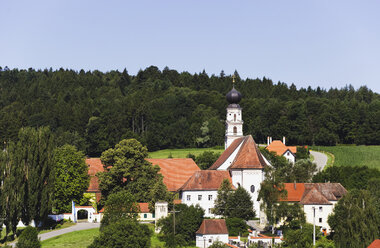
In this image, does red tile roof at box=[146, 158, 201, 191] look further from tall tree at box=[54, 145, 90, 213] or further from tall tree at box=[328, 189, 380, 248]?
tall tree at box=[328, 189, 380, 248]

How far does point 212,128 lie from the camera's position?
128 meters

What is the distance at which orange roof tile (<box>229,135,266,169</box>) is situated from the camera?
69356 millimetres

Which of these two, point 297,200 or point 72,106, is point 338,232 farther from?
point 72,106

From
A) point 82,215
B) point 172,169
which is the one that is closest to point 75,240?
point 82,215

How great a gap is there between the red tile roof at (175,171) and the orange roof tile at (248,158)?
10177mm

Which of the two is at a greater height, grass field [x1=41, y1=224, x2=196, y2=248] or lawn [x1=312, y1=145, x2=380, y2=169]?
lawn [x1=312, y1=145, x2=380, y2=169]

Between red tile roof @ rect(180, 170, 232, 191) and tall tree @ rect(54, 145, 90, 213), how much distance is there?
478 inches

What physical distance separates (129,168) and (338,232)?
27.5 meters

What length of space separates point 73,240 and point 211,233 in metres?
13.2

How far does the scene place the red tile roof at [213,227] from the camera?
55.9m

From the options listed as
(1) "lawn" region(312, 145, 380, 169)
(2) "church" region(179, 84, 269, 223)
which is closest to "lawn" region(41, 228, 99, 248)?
(2) "church" region(179, 84, 269, 223)

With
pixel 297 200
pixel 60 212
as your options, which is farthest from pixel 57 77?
pixel 297 200

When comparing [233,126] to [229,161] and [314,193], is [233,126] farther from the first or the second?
[314,193]

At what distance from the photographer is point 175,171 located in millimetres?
80125
